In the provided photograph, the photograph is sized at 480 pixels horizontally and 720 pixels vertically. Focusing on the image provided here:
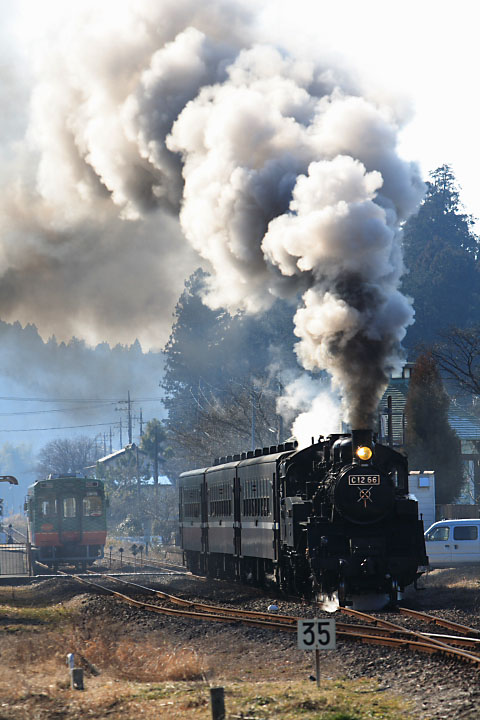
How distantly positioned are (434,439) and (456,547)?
1897cm

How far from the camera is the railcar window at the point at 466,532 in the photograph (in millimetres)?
31016

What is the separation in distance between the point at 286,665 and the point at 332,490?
467 cm

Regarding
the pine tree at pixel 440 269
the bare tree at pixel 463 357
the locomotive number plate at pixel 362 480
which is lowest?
the locomotive number plate at pixel 362 480

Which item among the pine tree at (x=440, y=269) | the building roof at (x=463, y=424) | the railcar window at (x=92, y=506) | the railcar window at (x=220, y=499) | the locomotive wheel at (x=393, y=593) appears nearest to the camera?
the locomotive wheel at (x=393, y=593)

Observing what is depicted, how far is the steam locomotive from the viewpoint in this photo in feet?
132

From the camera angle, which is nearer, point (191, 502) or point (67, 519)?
point (191, 502)

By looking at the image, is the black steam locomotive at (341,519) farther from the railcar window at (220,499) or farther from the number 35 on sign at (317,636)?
the number 35 on sign at (317,636)

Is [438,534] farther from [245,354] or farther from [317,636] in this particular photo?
[245,354]

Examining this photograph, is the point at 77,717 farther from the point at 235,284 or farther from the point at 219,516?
the point at 219,516

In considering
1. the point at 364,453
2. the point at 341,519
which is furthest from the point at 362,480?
the point at 341,519

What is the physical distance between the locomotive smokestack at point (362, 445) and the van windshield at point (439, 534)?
528 inches

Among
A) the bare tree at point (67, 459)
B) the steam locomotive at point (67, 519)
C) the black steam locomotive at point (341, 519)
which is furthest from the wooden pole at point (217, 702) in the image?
the bare tree at point (67, 459)

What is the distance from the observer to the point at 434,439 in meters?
A: 49.8

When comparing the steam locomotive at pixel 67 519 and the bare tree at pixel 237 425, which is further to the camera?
the bare tree at pixel 237 425
